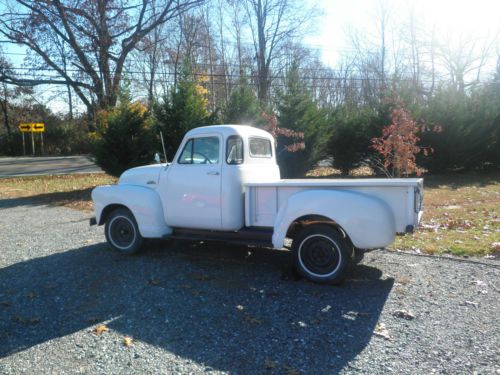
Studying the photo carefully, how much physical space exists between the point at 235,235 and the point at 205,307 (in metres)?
1.42

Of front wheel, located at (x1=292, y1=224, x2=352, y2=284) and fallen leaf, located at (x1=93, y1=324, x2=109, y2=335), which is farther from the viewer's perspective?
front wheel, located at (x1=292, y1=224, x2=352, y2=284)

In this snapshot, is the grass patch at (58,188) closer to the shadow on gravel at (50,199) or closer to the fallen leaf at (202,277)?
the shadow on gravel at (50,199)

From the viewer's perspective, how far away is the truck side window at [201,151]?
20.3 ft

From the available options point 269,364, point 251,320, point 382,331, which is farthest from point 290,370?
point 382,331

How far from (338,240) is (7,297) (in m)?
4.00

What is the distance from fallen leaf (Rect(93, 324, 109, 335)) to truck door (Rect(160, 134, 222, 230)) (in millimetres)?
2174

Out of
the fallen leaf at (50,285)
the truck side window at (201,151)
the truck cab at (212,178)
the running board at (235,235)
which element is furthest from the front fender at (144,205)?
the fallen leaf at (50,285)

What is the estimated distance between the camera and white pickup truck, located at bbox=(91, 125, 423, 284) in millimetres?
4926

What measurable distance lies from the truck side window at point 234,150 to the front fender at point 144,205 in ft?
4.34

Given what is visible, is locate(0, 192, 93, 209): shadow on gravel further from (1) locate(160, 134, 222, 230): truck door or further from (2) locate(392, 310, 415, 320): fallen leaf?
(2) locate(392, 310, 415, 320): fallen leaf

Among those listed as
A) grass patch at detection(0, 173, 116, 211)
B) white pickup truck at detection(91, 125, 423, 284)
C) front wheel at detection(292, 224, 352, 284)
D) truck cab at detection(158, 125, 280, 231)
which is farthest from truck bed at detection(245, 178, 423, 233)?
grass patch at detection(0, 173, 116, 211)

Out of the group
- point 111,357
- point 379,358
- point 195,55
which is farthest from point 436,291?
point 195,55

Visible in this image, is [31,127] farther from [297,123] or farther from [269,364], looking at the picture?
[269,364]

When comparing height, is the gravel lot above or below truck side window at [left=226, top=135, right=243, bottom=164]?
below
